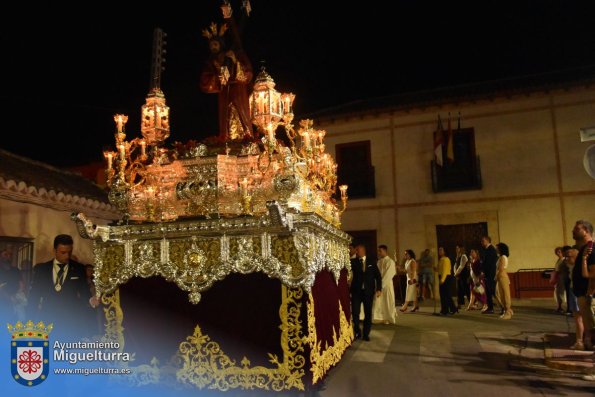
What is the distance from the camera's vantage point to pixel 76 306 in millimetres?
4629

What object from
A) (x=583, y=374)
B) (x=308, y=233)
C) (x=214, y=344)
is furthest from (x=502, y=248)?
(x=214, y=344)

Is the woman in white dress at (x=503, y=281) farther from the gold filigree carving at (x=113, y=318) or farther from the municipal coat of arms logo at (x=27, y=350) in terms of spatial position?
the municipal coat of arms logo at (x=27, y=350)

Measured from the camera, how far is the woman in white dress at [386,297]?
9.60 meters

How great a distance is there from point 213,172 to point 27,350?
246cm

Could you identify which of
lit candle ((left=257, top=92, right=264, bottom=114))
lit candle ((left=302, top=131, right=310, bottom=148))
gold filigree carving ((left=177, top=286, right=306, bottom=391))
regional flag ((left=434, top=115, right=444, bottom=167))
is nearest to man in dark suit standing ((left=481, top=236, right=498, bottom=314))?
regional flag ((left=434, top=115, right=444, bottom=167))

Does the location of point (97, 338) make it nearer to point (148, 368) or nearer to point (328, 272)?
point (148, 368)

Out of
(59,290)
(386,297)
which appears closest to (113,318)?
(59,290)

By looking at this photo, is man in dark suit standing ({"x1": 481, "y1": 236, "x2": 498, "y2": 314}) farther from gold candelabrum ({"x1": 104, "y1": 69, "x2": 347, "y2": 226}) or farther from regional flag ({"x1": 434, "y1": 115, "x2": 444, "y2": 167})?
gold candelabrum ({"x1": 104, "y1": 69, "x2": 347, "y2": 226})

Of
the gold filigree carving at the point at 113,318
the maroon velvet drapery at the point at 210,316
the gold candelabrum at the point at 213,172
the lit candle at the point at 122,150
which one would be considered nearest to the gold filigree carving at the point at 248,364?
the maroon velvet drapery at the point at 210,316

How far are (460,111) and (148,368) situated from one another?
1453 centimetres

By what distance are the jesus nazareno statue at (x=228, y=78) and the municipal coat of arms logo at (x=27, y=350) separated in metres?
2.98

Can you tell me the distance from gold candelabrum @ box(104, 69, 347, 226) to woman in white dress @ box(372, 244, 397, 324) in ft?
14.4

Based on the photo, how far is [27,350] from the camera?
407 cm

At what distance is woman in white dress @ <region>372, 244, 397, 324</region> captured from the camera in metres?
9.60
